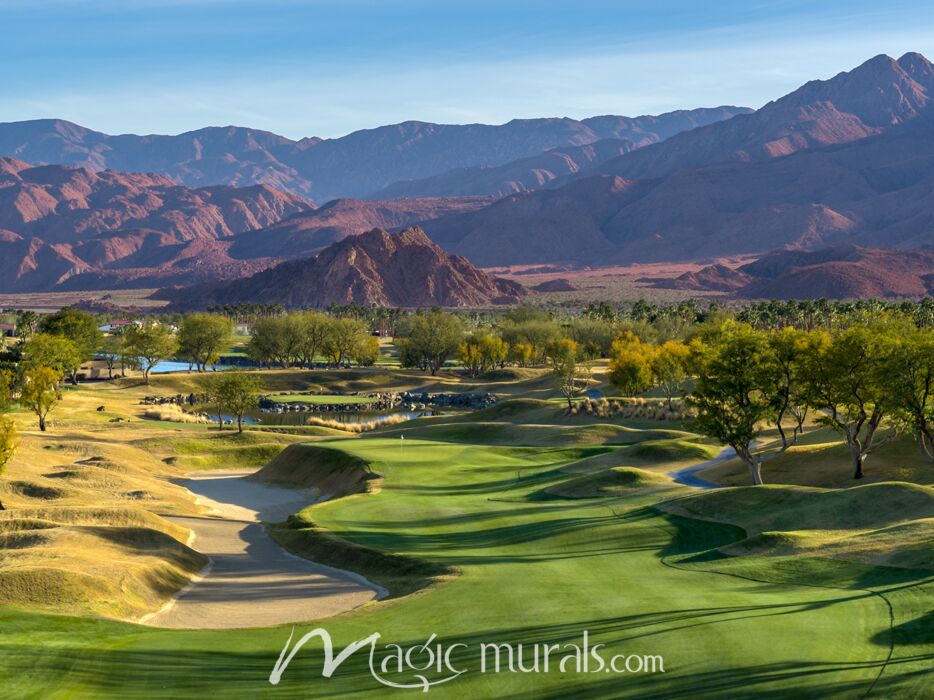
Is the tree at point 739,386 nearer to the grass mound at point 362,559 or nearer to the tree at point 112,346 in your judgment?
the grass mound at point 362,559

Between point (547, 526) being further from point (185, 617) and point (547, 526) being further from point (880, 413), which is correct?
point (880, 413)

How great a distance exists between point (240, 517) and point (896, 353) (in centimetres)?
3422

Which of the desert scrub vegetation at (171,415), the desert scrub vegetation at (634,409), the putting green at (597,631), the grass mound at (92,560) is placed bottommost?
the desert scrub vegetation at (171,415)

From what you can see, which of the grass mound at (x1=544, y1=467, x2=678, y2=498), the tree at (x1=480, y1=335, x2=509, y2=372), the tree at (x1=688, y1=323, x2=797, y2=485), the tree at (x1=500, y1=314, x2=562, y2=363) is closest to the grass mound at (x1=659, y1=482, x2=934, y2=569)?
the grass mound at (x1=544, y1=467, x2=678, y2=498)

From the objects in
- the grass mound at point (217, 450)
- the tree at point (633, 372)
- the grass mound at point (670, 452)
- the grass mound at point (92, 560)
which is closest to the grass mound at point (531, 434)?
the grass mound at point (670, 452)

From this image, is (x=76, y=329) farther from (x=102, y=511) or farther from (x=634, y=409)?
(x=102, y=511)

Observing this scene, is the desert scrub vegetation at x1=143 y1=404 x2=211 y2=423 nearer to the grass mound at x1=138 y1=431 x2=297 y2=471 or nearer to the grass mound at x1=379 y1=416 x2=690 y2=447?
the grass mound at x1=138 y1=431 x2=297 y2=471

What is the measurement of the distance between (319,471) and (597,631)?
4371 centimetres

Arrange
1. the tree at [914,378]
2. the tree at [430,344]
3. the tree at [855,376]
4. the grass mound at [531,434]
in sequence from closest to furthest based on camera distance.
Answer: the tree at [914,378], the tree at [855,376], the grass mound at [531,434], the tree at [430,344]

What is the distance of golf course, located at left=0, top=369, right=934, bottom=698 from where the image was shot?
20875mm

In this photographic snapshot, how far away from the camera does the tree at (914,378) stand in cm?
4650

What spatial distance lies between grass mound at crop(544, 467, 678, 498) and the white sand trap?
14945 mm

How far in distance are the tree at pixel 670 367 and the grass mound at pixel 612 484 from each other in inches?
1619

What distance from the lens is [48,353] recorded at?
11019cm
